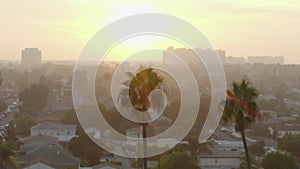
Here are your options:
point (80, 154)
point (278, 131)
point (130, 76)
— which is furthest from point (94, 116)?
point (130, 76)

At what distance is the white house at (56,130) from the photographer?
120ft

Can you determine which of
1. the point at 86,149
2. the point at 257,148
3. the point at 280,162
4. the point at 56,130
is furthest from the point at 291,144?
the point at 56,130

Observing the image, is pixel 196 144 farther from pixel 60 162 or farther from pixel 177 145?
pixel 60 162

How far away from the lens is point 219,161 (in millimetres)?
28578

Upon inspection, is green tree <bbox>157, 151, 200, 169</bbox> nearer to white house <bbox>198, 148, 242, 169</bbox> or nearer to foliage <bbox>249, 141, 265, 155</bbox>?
white house <bbox>198, 148, 242, 169</bbox>

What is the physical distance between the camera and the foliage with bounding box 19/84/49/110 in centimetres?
5588

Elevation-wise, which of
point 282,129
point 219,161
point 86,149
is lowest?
point 219,161

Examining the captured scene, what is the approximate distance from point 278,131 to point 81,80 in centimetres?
3443

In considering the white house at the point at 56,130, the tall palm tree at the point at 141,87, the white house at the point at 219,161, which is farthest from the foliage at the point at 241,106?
the white house at the point at 56,130

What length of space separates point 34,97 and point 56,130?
19.4 m

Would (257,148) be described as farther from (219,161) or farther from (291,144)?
(219,161)

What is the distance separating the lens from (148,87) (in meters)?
14.0

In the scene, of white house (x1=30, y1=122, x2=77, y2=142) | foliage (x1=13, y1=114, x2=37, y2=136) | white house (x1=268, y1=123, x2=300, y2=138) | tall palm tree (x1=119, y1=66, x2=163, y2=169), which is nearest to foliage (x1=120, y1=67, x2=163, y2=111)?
tall palm tree (x1=119, y1=66, x2=163, y2=169)

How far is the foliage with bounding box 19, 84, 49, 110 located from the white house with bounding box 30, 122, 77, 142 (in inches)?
702
